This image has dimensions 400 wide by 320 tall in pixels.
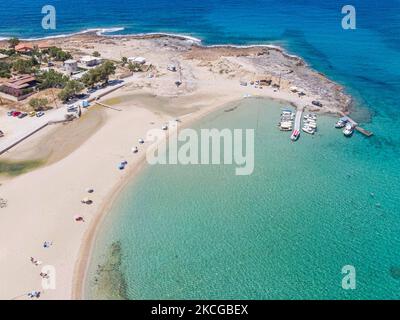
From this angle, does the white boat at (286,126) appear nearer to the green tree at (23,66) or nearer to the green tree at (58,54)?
the green tree at (23,66)

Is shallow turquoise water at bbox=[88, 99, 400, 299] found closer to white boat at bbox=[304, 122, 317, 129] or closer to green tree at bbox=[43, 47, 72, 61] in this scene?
white boat at bbox=[304, 122, 317, 129]

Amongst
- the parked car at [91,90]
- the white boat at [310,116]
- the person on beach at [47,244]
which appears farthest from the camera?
the parked car at [91,90]

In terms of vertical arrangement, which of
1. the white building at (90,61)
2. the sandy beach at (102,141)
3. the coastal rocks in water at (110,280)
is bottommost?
the coastal rocks in water at (110,280)

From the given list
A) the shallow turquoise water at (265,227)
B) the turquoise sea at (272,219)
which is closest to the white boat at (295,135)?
the turquoise sea at (272,219)

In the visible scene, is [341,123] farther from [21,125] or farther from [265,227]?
[21,125]

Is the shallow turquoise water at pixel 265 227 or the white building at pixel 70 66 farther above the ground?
the white building at pixel 70 66
